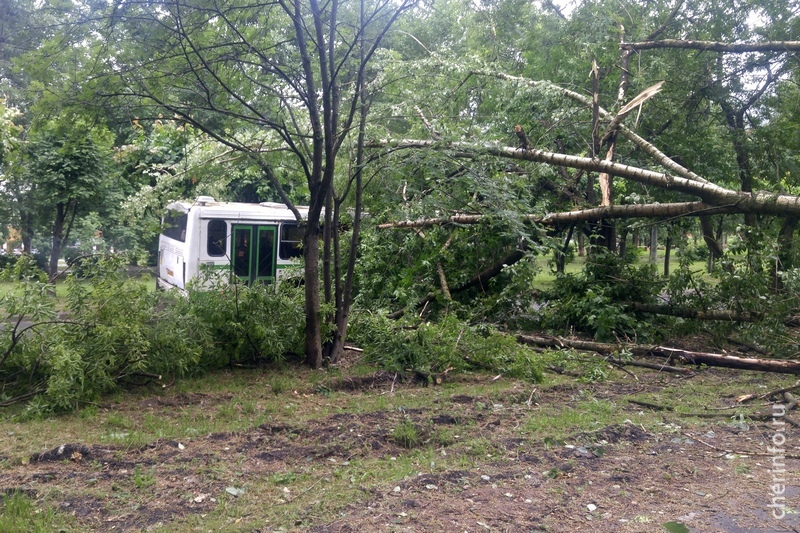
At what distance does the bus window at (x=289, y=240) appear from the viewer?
48.3 ft

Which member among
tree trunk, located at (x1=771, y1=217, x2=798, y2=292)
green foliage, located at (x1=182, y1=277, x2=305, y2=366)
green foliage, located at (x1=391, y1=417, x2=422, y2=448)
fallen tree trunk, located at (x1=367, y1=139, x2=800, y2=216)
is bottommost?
green foliage, located at (x1=391, y1=417, x2=422, y2=448)

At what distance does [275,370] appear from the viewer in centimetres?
776

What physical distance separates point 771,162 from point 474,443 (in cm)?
1069

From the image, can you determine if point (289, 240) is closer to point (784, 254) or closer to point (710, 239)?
point (710, 239)

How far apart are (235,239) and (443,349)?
772 centimetres

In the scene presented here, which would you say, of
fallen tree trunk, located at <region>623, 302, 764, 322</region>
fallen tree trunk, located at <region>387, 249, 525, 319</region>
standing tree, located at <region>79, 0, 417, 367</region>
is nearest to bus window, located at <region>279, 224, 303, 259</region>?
fallen tree trunk, located at <region>387, 249, 525, 319</region>

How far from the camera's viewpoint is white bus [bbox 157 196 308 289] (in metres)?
13.8

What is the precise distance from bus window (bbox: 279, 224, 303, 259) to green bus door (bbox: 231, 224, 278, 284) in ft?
0.66

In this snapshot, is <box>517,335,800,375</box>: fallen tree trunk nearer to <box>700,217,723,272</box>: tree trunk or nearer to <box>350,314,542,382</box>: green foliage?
<box>350,314,542,382</box>: green foliage

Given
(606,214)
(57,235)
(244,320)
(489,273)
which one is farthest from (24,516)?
(57,235)

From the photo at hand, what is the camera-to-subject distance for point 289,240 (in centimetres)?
1480

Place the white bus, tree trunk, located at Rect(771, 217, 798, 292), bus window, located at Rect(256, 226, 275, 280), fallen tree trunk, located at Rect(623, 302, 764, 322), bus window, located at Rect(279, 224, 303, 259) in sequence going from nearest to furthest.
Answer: fallen tree trunk, located at Rect(623, 302, 764, 322) → tree trunk, located at Rect(771, 217, 798, 292) → the white bus → bus window, located at Rect(256, 226, 275, 280) → bus window, located at Rect(279, 224, 303, 259)

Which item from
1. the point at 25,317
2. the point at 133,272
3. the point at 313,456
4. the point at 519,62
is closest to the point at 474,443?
the point at 313,456

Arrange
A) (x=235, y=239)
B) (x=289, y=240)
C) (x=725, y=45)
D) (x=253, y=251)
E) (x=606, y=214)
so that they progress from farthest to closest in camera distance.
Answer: (x=289, y=240), (x=253, y=251), (x=235, y=239), (x=725, y=45), (x=606, y=214)
